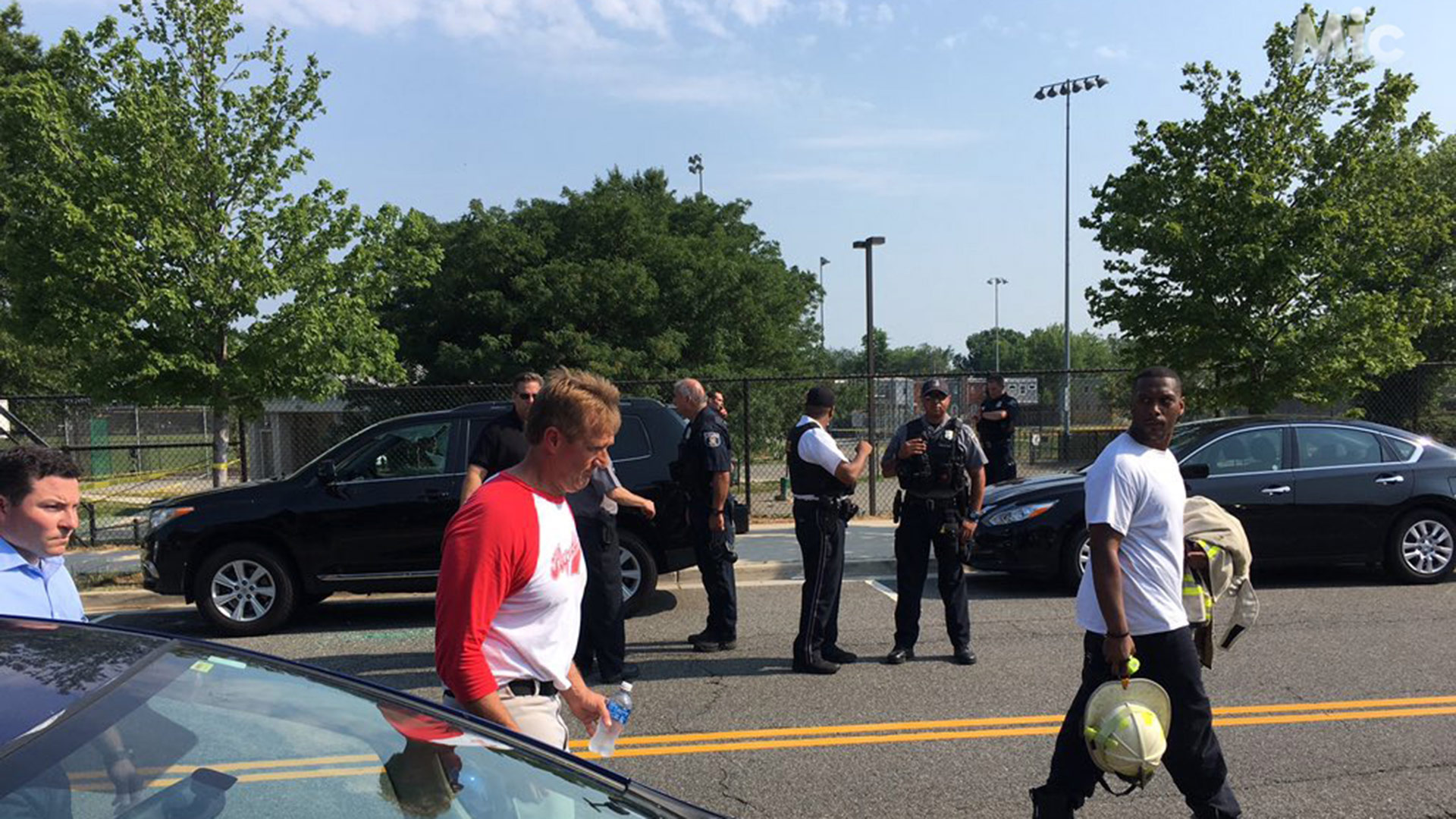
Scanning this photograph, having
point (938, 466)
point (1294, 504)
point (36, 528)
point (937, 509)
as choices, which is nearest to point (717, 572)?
point (937, 509)

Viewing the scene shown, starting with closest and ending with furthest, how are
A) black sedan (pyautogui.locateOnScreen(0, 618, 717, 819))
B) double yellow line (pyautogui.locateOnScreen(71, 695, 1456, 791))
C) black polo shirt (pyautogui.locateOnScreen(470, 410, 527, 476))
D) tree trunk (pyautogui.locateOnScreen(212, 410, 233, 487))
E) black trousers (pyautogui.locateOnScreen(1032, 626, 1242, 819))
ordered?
black sedan (pyautogui.locateOnScreen(0, 618, 717, 819)), black trousers (pyautogui.locateOnScreen(1032, 626, 1242, 819)), double yellow line (pyautogui.locateOnScreen(71, 695, 1456, 791)), black polo shirt (pyautogui.locateOnScreen(470, 410, 527, 476)), tree trunk (pyautogui.locateOnScreen(212, 410, 233, 487))

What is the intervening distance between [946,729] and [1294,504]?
17.2 feet

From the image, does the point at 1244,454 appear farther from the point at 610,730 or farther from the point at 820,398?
the point at 610,730

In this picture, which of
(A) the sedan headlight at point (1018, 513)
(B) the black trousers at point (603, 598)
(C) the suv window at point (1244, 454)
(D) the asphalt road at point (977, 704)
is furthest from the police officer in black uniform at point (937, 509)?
(C) the suv window at point (1244, 454)

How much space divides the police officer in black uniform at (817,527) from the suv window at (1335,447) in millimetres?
5050

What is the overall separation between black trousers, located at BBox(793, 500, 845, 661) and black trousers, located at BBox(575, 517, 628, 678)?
116cm

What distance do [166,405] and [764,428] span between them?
15.2 meters

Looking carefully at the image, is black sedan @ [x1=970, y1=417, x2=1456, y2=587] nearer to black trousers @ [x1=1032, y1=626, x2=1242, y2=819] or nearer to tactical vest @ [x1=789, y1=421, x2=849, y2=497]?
tactical vest @ [x1=789, y1=421, x2=849, y2=497]

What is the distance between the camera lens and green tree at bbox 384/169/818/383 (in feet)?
84.8

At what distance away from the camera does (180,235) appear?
1020 cm

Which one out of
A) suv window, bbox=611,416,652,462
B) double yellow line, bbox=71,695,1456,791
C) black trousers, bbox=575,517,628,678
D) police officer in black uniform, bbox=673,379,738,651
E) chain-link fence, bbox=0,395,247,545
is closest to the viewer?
double yellow line, bbox=71,695,1456,791

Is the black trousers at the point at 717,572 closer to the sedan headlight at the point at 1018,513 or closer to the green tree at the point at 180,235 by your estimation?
→ the sedan headlight at the point at 1018,513

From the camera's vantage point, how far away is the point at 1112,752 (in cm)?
334

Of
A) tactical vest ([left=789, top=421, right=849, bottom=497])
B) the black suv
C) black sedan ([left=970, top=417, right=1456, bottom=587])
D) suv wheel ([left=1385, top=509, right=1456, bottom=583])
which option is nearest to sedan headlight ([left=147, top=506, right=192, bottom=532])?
the black suv
